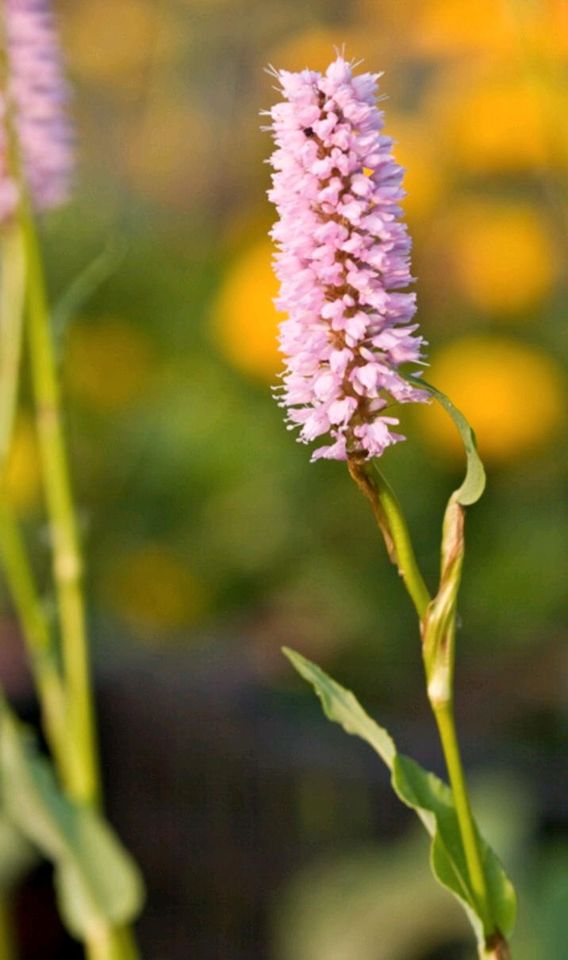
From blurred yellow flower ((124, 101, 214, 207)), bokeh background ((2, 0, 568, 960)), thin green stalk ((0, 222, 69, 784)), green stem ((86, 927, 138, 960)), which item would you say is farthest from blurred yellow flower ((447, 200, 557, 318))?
green stem ((86, 927, 138, 960))

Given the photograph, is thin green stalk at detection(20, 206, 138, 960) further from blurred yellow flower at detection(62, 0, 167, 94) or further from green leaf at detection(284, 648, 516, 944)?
blurred yellow flower at detection(62, 0, 167, 94)

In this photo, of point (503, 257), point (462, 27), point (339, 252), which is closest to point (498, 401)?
point (503, 257)

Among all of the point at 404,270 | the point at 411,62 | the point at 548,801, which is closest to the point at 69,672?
the point at 404,270

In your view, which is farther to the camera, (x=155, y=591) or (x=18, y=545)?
(x=155, y=591)

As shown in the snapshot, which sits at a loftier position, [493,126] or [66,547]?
[493,126]

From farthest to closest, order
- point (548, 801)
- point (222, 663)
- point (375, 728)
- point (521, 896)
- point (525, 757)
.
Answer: point (222, 663), point (525, 757), point (548, 801), point (521, 896), point (375, 728)

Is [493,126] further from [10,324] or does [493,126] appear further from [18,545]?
[18,545]

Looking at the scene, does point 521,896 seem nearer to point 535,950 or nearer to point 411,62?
point 535,950
